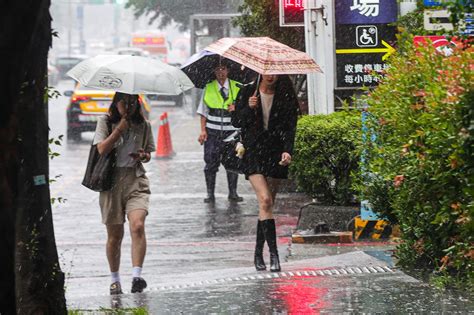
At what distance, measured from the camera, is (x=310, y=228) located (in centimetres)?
1206

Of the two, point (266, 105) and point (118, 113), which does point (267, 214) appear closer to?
point (266, 105)

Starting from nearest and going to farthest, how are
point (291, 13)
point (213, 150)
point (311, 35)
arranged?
1. point (311, 35)
2. point (213, 150)
3. point (291, 13)

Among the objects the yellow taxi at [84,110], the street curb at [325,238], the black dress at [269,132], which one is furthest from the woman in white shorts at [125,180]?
the yellow taxi at [84,110]

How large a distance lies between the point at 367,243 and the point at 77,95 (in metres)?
18.4

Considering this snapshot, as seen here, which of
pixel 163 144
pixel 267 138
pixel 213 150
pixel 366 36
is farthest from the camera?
pixel 163 144

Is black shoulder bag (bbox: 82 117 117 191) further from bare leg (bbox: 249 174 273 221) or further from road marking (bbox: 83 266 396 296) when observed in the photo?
bare leg (bbox: 249 174 273 221)

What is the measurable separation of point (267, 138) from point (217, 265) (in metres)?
1.81

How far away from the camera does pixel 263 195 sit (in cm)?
970

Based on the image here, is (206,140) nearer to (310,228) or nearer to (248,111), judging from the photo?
(310,228)

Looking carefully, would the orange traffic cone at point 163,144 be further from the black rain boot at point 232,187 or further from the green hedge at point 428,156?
the green hedge at point 428,156

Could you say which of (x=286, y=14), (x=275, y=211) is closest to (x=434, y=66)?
(x=275, y=211)

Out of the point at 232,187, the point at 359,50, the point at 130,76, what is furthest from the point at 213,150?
the point at 130,76

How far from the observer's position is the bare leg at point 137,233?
30.2 feet

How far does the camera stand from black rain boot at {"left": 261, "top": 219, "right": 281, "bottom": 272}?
969 centimetres
